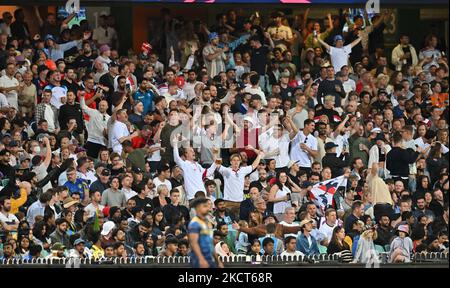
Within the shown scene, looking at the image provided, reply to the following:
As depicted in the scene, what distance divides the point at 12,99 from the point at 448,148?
7.26m

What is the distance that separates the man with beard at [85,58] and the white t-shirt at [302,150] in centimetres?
377

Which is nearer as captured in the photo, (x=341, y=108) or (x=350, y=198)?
(x=350, y=198)

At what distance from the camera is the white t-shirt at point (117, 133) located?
70.4 ft

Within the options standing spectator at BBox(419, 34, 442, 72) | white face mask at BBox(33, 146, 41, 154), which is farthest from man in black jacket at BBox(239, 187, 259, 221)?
standing spectator at BBox(419, 34, 442, 72)

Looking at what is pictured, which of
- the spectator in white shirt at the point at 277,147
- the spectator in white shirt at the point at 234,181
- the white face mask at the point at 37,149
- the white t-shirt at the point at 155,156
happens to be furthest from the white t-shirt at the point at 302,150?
the white face mask at the point at 37,149

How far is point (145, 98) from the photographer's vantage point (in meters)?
22.4

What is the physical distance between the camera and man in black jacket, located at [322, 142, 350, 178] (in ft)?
71.1

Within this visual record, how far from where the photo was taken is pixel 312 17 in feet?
84.6

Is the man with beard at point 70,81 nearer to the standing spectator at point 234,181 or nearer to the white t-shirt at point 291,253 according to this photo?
the standing spectator at point 234,181

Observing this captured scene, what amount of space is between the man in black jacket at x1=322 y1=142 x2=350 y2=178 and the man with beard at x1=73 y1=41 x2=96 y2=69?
426 centimetres

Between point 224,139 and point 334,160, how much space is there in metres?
1.80

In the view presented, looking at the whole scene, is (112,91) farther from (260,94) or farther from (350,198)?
(350,198)
